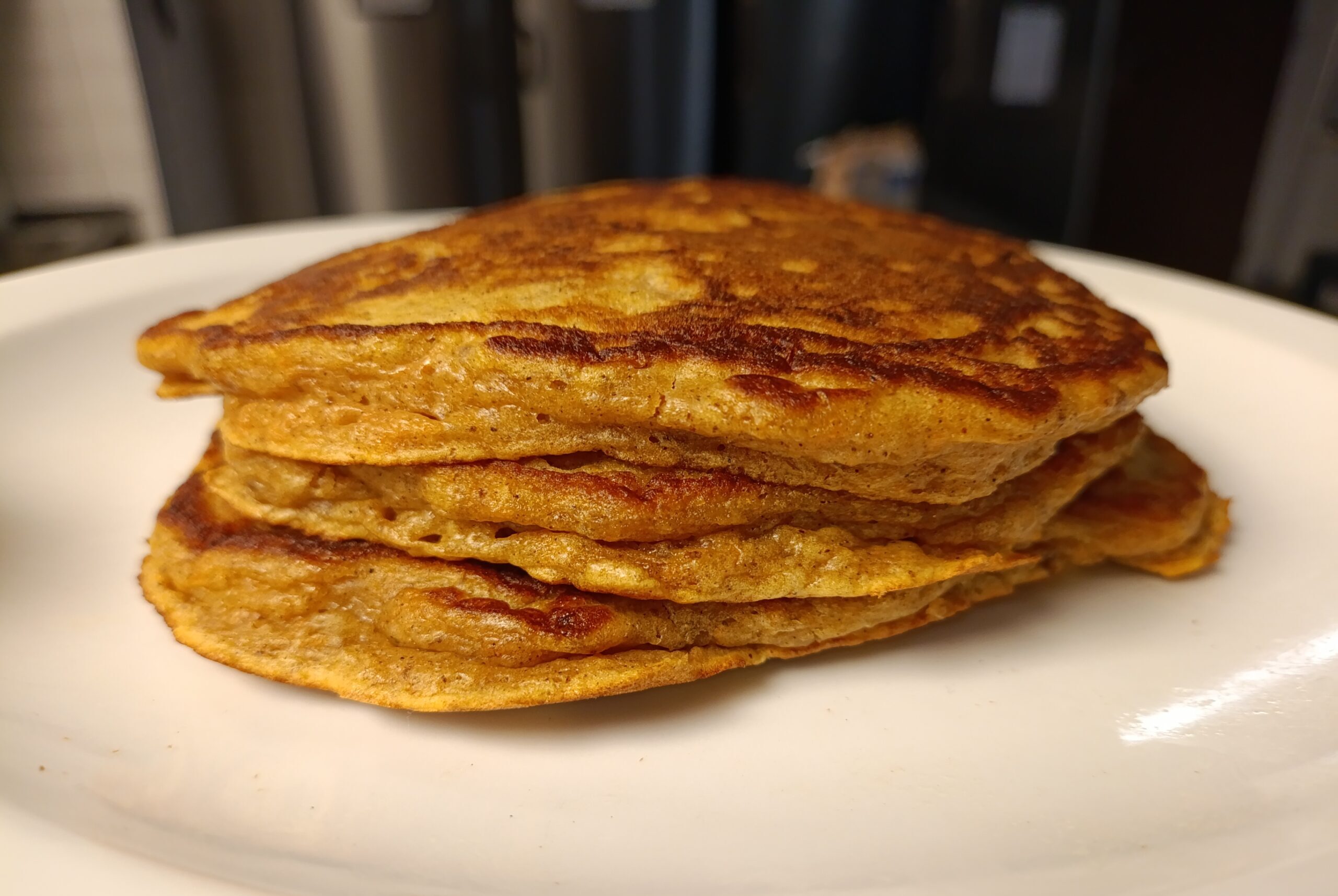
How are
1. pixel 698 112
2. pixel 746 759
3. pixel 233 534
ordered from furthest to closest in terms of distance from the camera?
1. pixel 698 112
2. pixel 233 534
3. pixel 746 759

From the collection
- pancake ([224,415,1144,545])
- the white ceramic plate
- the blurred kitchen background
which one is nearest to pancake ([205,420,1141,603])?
pancake ([224,415,1144,545])

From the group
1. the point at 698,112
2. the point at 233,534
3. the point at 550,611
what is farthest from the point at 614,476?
the point at 698,112

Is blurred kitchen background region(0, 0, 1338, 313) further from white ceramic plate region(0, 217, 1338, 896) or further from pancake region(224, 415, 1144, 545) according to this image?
pancake region(224, 415, 1144, 545)

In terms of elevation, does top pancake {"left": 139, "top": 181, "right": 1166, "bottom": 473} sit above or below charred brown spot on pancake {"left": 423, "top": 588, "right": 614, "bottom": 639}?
above

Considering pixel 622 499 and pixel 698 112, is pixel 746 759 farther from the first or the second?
pixel 698 112

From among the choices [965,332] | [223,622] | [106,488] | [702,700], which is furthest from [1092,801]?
[106,488]

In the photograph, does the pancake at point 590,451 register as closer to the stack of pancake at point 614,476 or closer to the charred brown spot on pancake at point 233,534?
the stack of pancake at point 614,476

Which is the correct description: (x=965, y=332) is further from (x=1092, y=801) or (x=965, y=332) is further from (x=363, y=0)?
(x=363, y=0)
